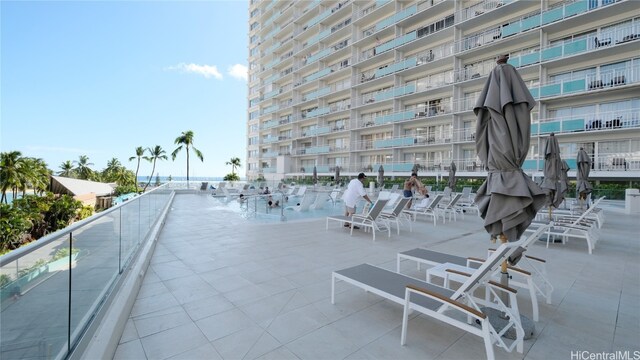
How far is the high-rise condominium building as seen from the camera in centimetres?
1602

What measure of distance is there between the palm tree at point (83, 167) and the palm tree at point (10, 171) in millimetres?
37013

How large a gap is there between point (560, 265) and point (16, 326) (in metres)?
6.65

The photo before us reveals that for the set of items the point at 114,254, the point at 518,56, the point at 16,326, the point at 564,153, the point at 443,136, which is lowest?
the point at 114,254

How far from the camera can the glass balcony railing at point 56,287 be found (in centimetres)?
140

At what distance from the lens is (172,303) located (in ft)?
11.0

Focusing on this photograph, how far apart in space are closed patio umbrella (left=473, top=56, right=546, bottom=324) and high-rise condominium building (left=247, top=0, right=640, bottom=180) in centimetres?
1811

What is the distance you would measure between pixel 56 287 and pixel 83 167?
81636mm

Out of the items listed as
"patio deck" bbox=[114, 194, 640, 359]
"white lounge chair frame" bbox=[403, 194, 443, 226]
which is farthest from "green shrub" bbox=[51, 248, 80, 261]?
"white lounge chair frame" bbox=[403, 194, 443, 226]

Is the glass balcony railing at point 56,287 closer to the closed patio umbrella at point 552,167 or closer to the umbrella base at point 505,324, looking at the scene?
the umbrella base at point 505,324

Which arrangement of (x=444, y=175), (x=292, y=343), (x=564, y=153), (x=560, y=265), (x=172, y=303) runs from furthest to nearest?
(x=444, y=175) < (x=564, y=153) < (x=560, y=265) < (x=172, y=303) < (x=292, y=343)

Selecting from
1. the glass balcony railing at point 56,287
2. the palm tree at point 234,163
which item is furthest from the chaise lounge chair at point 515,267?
the palm tree at point 234,163

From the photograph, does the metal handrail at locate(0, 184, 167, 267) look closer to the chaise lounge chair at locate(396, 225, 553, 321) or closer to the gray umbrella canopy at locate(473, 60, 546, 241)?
the gray umbrella canopy at locate(473, 60, 546, 241)

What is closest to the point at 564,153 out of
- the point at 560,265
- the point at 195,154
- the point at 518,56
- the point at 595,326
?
the point at 518,56

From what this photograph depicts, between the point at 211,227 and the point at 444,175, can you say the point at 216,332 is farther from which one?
the point at 444,175
